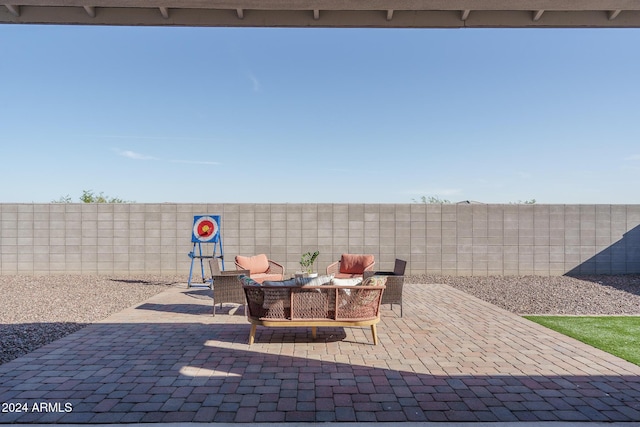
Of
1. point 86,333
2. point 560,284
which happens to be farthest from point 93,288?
point 560,284

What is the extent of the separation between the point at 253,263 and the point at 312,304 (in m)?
3.89

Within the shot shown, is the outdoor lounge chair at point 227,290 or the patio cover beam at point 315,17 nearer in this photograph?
the patio cover beam at point 315,17

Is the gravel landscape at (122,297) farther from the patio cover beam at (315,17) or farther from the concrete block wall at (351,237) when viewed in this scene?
the patio cover beam at (315,17)

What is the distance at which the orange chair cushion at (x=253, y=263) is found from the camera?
325 inches

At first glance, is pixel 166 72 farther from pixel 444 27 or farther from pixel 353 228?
pixel 444 27

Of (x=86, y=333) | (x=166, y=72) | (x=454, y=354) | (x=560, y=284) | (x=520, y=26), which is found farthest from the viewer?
(x=166, y=72)

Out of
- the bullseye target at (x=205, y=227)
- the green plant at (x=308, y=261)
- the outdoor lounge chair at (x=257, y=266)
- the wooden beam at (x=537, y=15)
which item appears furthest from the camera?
the bullseye target at (x=205, y=227)

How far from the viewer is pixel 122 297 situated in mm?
8398

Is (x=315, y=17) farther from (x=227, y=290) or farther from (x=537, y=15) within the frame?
(x=227, y=290)

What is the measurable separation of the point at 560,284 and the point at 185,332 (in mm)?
9229

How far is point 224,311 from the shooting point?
279 inches

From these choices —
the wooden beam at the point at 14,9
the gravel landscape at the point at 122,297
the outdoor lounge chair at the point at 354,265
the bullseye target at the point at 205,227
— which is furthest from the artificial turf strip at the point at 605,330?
the wooden beam at the point at 14,9

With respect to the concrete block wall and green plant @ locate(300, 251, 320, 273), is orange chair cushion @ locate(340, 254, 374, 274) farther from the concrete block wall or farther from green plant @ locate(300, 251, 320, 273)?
the concrete block wall

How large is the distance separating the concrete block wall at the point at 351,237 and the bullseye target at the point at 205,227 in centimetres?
151
